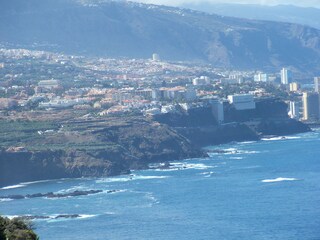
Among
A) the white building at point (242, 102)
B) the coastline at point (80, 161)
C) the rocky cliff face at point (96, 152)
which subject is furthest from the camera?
the white building at point (242, 102)

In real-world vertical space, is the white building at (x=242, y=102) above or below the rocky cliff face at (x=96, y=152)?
above

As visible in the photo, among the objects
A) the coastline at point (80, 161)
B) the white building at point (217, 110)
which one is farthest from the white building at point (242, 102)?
the coastline at point (80, 161)

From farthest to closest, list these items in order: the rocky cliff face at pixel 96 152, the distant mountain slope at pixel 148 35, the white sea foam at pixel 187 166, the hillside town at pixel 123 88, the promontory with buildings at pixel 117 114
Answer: the distant mountain slope at pixel 148 35, the hillside town at pixel 123 88, the white sea foam at pixel 187 166, the promontory with buildings at pixel 117 114, the rocky cliff face at pixel 96 152

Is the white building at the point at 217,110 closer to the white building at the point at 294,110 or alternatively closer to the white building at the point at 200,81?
the white building at the point at 294,110

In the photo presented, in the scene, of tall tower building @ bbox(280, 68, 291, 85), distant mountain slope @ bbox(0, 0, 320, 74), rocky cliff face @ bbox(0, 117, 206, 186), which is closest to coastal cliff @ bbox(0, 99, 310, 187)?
rocky cliff face @ bbox(0, 117, 206, 186)

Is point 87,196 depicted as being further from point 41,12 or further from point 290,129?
point 41,12

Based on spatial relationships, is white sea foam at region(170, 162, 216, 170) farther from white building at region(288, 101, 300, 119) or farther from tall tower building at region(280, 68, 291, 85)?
tall tower building at region(280, 68, 291, 85)


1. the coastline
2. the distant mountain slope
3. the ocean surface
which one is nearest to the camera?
the ocean surface

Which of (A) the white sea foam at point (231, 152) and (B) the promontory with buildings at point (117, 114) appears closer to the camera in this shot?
(B) the promontory with buildings at point (117, 114)

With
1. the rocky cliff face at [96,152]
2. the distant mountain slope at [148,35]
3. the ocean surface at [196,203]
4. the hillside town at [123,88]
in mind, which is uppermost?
the distant mountain slope at [148,35]
